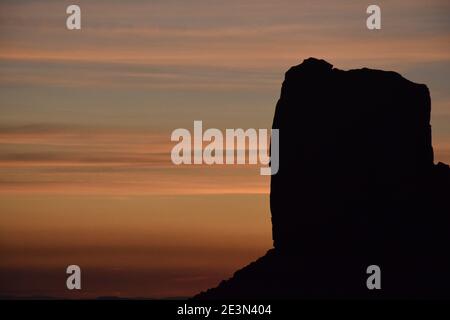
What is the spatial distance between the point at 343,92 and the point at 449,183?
16.6m

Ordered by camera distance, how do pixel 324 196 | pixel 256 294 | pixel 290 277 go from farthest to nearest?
pixel 324 196, pixel 290 277, pixel 256 294

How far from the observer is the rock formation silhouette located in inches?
4247

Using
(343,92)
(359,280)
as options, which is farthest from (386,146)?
(359,280)

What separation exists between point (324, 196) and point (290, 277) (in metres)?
12.1

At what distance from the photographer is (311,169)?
115 m

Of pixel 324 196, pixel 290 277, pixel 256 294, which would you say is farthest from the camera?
pixel 324 196

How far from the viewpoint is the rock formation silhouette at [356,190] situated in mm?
107875

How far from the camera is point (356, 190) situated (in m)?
118

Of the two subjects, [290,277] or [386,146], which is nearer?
[290,277]

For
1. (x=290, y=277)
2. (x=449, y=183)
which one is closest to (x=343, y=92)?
(x=449, y=183)
